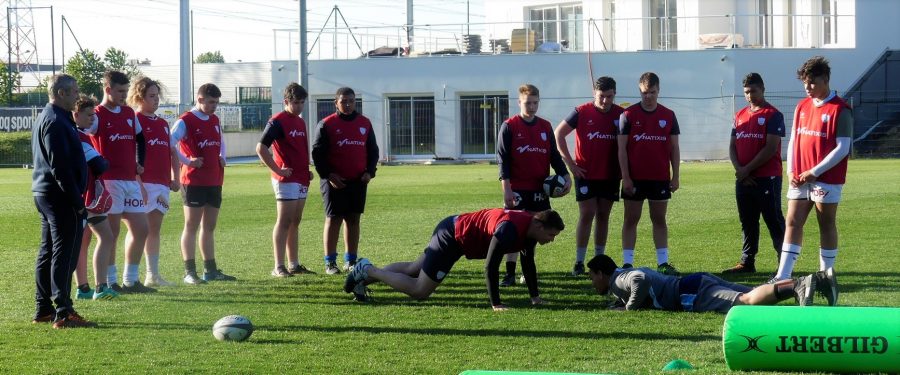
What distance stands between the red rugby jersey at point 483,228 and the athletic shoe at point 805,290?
201 centimetres

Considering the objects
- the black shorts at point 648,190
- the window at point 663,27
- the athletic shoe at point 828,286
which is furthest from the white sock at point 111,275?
the window at point 663,27

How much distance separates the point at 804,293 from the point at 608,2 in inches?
1463

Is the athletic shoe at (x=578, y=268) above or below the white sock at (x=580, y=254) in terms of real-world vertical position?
below

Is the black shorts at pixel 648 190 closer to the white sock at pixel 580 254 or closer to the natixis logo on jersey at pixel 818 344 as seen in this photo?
the white sock at pixel 580 254

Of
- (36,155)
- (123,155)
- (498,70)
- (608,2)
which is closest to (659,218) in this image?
(123,155)

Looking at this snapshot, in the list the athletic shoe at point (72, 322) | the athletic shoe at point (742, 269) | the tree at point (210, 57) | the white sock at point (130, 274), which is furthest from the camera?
the tree at point (210, 57)

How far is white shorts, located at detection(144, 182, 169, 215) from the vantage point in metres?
9.61

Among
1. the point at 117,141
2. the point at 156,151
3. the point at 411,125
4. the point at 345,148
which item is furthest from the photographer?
the point at 411,125

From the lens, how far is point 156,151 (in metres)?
9.67

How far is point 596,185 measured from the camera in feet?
33.7

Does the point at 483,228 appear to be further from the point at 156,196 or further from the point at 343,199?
the point at 156,196

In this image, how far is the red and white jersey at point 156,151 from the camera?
31.5 ft

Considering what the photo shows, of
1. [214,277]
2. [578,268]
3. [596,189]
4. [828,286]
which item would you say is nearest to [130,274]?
[214,277]

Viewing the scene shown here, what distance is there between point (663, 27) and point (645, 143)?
103 ft
